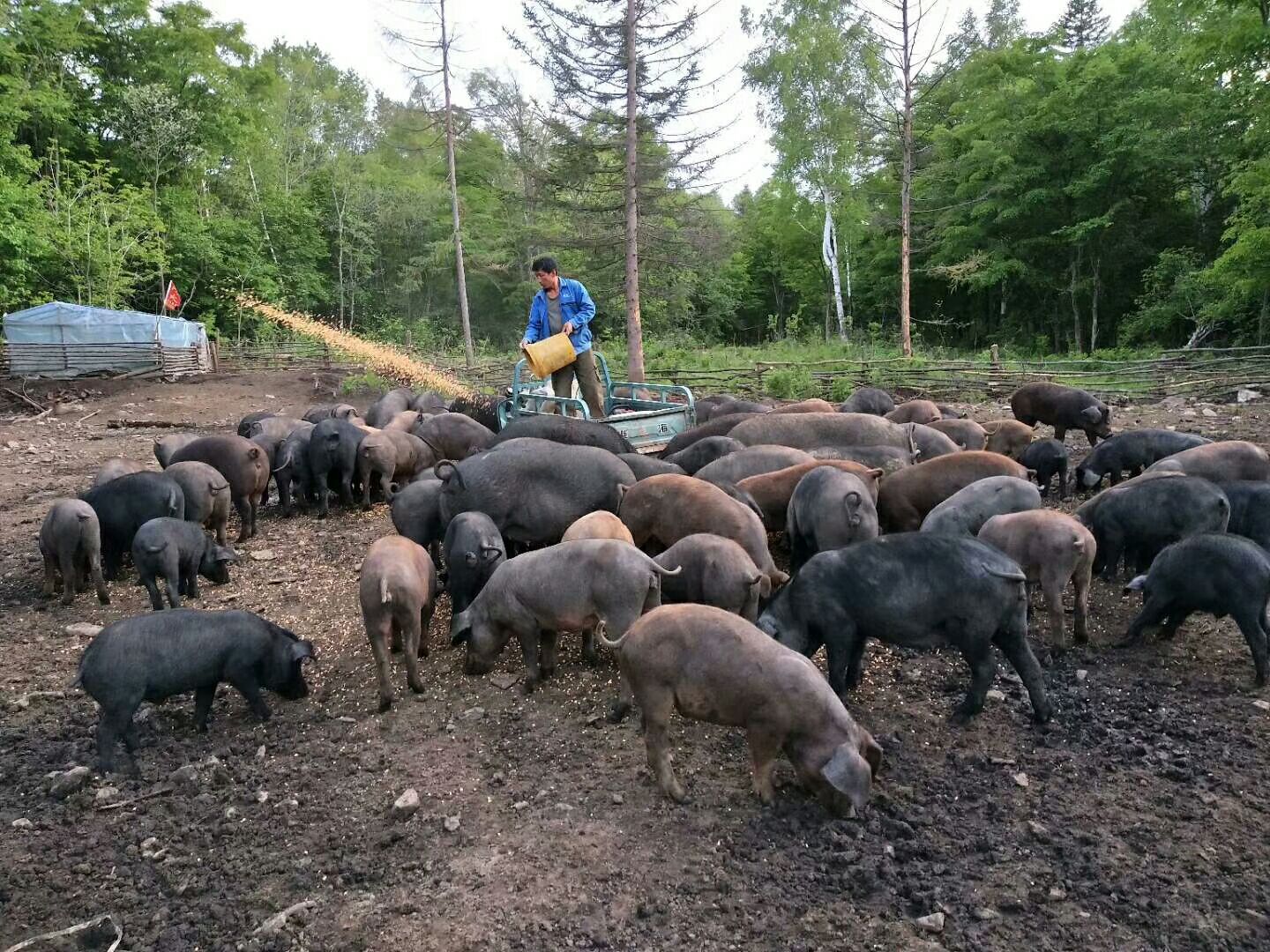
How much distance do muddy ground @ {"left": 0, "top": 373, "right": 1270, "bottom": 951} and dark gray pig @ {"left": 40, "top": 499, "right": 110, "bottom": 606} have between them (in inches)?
48.7

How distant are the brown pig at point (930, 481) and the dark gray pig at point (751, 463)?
777 millimetres

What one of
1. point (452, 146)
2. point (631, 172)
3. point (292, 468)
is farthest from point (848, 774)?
A: point (452, 146)

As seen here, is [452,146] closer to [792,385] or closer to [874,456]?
[792,385]

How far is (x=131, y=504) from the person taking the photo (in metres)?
7.09

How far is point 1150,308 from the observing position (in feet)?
77.3

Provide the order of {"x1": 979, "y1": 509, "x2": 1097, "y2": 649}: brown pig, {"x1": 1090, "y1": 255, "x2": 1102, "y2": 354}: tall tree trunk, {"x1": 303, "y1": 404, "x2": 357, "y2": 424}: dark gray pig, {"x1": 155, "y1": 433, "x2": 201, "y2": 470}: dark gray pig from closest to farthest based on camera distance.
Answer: {"x1": 979, "y1": 509, "x2": 1097, "y2": 649}: brown pig, {"x1": 155, "y1": 433, "x2": 201, "y2": 470}: dark gray pig, {"x1": 303, "y1": 404, "x2": 357, "y2": 424}: dark gray pig, {"x1": 1090, "y1": 255, "x2": 1102, "y2": 354}: tall tree trunk

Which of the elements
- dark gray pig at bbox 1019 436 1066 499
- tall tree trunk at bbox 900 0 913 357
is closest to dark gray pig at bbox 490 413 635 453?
dark gray pig at bbox 1019 436 1066 499

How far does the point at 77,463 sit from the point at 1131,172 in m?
25.8

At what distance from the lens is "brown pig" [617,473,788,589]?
573 centimetres

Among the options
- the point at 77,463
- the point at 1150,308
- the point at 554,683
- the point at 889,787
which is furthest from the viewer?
the point at 1150,308

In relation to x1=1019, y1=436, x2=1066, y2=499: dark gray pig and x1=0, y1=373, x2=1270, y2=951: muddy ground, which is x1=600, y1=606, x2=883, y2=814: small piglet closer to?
x1=0, y1=373, x2=1270, y2=951: muddy ground

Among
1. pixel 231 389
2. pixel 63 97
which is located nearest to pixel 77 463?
pixel 231 389

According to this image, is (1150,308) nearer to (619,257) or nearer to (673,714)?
(619,257)

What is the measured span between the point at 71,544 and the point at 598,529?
420 cm
